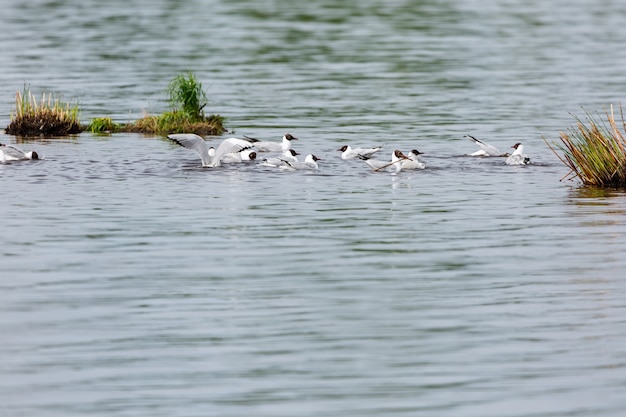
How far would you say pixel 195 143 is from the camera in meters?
31.2

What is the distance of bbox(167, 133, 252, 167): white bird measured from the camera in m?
31.0

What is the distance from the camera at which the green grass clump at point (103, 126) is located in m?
38.5

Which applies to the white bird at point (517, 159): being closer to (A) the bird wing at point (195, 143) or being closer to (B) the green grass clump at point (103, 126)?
(A) the bird wing at point (195, 143)

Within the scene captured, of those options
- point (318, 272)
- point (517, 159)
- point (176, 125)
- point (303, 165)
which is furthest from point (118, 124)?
point (318, 272)

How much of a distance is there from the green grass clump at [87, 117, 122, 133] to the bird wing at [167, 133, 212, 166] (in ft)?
24.6

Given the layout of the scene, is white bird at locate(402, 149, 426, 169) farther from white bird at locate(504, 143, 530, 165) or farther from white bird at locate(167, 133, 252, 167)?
white bird at locate(167, 133, 252, 167)

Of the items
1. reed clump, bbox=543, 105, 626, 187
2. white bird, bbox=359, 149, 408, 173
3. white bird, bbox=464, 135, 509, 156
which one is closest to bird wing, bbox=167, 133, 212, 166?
white bird, bbox=359, 149, 408, 173

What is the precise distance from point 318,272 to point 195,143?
11630 millimetres

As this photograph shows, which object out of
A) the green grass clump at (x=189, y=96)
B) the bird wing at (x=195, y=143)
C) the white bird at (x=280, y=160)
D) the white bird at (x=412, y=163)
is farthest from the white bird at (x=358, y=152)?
the green grass clump at (x=189, y=96)

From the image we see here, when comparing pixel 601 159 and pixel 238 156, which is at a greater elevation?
pixel 601 159

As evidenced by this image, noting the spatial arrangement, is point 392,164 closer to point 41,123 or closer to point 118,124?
point 118,124

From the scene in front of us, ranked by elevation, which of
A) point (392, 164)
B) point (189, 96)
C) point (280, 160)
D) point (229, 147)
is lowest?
point (392, 164)

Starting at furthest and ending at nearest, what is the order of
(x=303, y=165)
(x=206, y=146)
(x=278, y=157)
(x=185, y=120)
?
(x=185, y=120), (x=278, y=157), (x=206, y=146), (x=303, y=165)

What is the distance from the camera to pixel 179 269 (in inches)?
800
